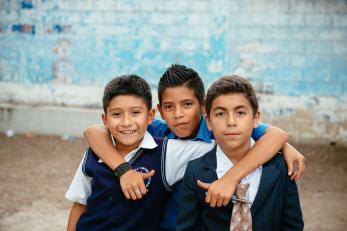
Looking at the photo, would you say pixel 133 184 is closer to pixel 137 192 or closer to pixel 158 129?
pixel 137 192

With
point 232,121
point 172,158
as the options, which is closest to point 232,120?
point 232,121

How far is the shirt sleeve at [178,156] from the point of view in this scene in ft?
6.63

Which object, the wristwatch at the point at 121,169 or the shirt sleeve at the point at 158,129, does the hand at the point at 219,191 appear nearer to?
the wristwatch at the point at 121,169

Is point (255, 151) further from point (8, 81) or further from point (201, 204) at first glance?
point (8, 81)

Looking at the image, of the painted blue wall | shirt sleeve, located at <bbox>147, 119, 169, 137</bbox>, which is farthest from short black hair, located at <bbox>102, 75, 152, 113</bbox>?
the painted blue wall

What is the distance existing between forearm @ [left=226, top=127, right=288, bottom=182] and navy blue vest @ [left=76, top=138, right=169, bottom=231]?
391 millimetres

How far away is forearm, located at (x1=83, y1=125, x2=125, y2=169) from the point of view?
77.9 inches

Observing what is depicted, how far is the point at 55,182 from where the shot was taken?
4.93 metres

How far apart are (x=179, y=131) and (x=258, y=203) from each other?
60 centimetres

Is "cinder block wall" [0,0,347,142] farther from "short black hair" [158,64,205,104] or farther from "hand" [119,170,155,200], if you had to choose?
"hand" [119,170,155,200]

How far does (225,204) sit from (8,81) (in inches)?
245

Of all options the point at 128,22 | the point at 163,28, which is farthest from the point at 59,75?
the point at 163,28

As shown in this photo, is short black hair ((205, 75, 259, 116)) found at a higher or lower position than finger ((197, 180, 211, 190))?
higher

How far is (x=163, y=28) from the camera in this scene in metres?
6.61
